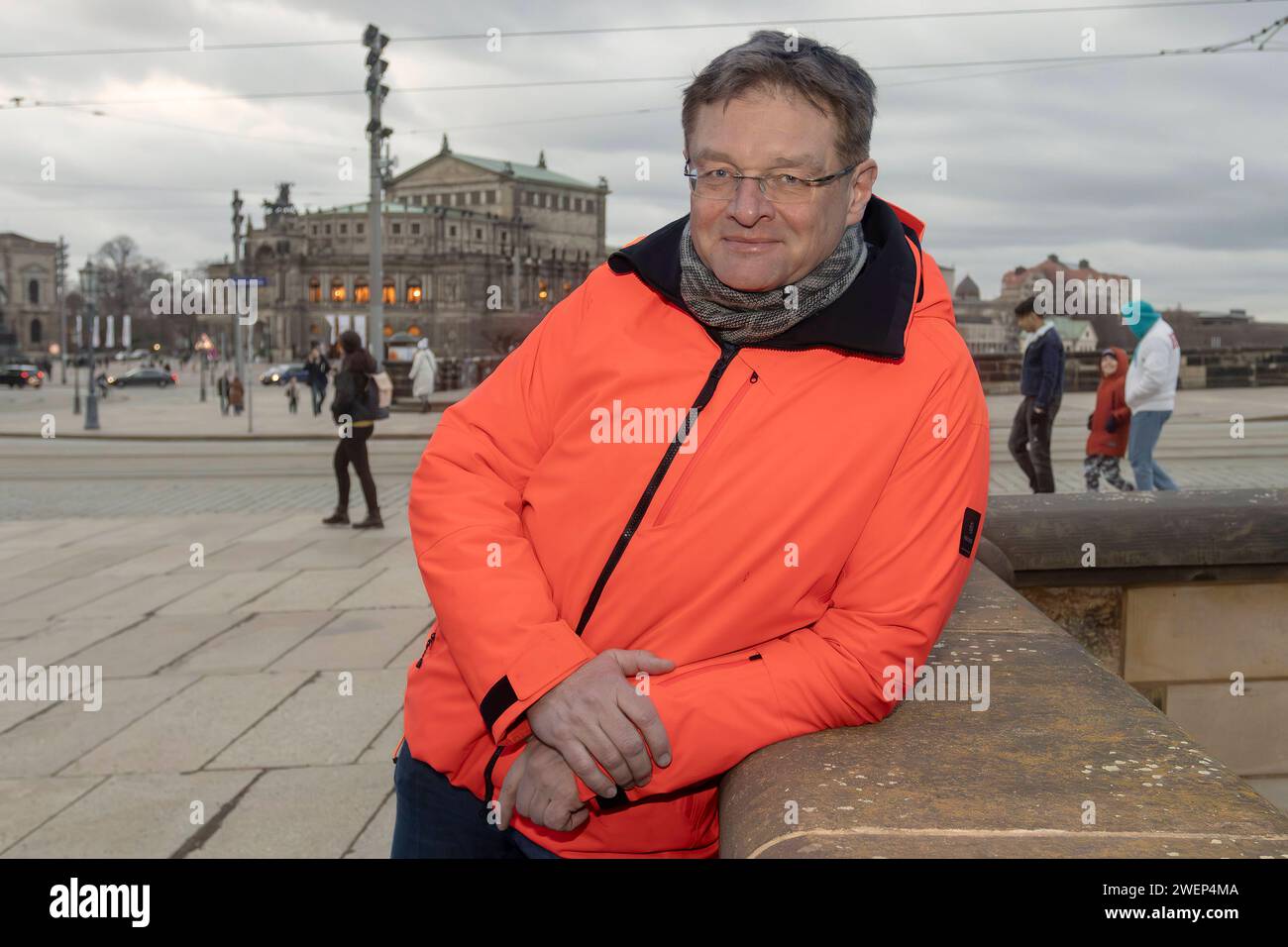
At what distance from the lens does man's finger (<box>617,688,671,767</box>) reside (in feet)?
5.84

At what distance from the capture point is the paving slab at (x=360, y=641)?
6.05 metres

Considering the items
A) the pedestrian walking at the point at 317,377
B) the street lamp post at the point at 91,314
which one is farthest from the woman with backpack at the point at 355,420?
the pedestrian walking at the point at 317,377

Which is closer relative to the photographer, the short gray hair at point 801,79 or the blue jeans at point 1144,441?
the short gray hair at point 801,79

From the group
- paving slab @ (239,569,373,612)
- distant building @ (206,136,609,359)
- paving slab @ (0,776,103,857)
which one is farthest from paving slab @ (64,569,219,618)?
distant building @ (206,136,609,359)

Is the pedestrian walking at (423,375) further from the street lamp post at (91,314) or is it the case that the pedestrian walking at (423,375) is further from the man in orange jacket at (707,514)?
the man in orange jacket at (707,514)

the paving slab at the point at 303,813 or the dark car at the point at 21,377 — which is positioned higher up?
the dark car at the point at 21,377

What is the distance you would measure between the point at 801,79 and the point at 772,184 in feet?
0.54

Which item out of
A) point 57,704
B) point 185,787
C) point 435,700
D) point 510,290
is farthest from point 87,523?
point 510,290

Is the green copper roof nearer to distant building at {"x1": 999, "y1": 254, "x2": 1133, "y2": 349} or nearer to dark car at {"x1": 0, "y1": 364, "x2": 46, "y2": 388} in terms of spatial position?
distant building at {"x1": 999, "y1": 254, "x2": 1133, "y2": 349}

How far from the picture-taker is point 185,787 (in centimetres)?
432

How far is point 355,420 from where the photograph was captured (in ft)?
36.3

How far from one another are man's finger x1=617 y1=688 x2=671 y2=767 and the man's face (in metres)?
0.67

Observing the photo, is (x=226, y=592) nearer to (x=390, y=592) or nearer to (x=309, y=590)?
(x=309, y=590)

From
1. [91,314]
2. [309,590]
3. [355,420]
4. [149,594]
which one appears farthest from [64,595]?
[91,314]
